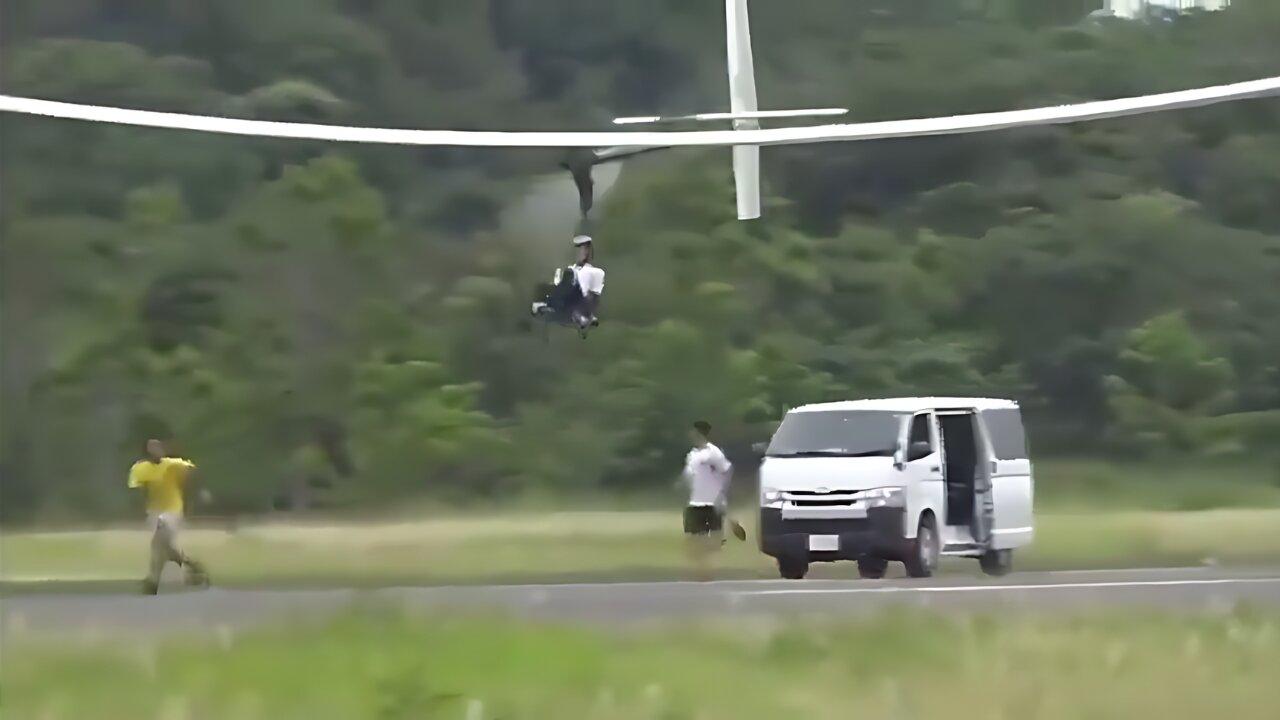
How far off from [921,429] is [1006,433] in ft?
5.18

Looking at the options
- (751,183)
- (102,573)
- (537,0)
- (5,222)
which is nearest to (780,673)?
(751,183)

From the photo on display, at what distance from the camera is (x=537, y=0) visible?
61.8 metres

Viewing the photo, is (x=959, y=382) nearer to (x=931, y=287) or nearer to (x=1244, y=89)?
(x=931, y=287)

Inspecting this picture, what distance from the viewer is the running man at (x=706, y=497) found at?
21.8 m

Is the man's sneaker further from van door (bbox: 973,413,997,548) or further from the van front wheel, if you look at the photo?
van door (bbox: 973,413,997,548)

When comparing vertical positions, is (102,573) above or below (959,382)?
below

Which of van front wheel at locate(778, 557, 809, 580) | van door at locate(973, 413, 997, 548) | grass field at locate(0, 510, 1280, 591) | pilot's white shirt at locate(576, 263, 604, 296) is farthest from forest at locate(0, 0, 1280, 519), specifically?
pilot's white shirt at locate(576, 263, 604, 296)

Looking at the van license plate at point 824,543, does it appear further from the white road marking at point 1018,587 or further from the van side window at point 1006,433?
the van side window at point 1006,433

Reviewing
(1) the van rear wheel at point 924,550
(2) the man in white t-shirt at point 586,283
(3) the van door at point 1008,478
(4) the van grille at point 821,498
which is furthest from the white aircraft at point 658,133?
(3) the van door at point 1008,478

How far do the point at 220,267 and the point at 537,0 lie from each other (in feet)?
61.7

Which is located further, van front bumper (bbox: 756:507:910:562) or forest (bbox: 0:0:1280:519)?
forest (bbox: 0:0:1280:519)

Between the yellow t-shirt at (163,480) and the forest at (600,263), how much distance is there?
67.6 feet

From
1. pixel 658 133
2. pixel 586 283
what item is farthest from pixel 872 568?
pixel 658 133

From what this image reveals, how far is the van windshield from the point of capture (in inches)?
833
